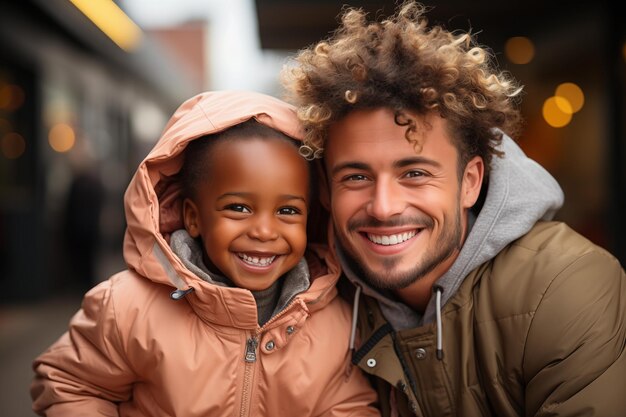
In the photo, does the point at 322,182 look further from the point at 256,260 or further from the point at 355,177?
the point at 256,260

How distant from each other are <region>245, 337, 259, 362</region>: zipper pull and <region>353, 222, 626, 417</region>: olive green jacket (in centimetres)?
39

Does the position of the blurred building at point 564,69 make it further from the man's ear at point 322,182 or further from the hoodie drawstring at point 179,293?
the hoodie drawstring at point 179,293

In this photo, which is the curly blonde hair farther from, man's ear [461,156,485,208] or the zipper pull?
the zipper pull

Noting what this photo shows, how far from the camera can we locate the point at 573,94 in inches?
261

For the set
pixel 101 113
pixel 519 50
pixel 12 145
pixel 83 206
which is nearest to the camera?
pixel 519 50

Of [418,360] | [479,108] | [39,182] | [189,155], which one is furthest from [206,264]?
[39,182]

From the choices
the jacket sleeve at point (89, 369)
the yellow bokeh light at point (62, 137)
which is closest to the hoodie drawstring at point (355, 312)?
the jacket sleeve at point (89, 369)

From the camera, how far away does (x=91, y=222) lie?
9.36 meters

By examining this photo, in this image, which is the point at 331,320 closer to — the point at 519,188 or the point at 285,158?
the point at 285,158

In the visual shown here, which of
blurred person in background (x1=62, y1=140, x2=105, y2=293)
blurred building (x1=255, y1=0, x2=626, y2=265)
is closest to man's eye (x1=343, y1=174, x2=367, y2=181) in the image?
blurred building (x1=255, y1=0, x2=626, y2=265)

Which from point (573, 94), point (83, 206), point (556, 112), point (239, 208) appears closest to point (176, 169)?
point (239, 208)

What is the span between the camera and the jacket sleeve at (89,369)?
253cm

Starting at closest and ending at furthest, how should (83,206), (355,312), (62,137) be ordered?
(355,312) < (83,206) < (62,137)

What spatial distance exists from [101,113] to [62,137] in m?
2.55
